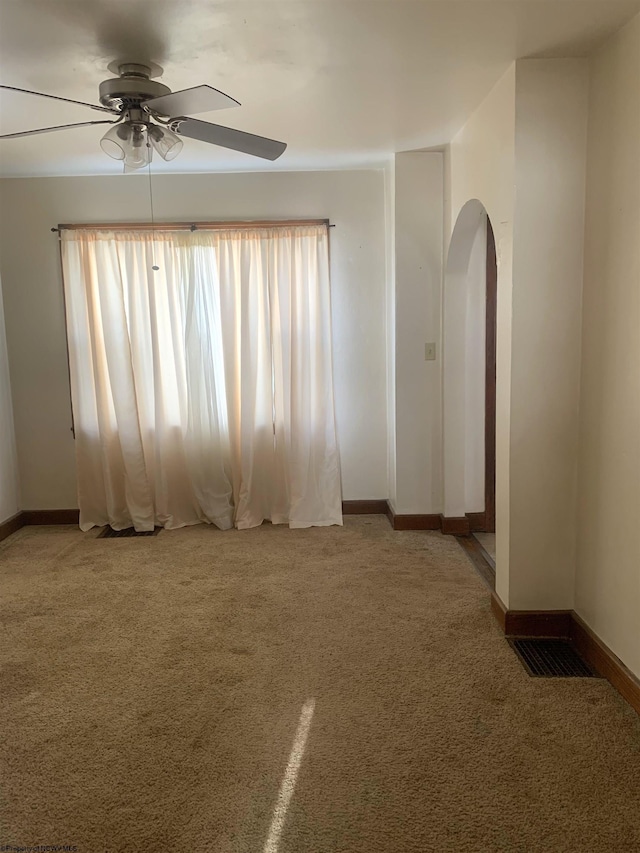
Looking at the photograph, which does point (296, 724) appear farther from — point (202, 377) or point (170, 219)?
point (170, 219)

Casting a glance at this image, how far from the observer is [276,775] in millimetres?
2100

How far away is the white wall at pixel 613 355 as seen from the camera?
7.70 feet

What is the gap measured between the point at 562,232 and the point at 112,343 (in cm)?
305

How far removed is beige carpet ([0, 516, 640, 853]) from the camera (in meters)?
1.88

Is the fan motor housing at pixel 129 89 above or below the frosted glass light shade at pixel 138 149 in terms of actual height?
above

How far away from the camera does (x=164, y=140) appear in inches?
101

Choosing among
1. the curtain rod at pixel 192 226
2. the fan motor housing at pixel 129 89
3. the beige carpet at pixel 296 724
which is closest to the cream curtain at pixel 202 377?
the curtain rod at pixel 192 226

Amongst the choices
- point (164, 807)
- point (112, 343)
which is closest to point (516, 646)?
point (164, 807)

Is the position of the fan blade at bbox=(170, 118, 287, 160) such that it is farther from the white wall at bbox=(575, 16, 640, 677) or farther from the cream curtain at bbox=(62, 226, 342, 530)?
the cream curtain at bbox=(62, 226, 342, 530)

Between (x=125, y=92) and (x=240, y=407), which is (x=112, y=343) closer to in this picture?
(x=240, y=407)

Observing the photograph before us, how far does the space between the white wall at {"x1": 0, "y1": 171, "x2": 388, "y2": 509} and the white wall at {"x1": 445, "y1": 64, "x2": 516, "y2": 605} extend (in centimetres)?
133

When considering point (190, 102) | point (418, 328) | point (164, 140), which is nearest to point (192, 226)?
point (418, 328)

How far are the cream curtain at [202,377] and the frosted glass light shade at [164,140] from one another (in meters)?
1.84

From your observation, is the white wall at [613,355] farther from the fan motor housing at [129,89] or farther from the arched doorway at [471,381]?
the fan motor housing at [129,89]
